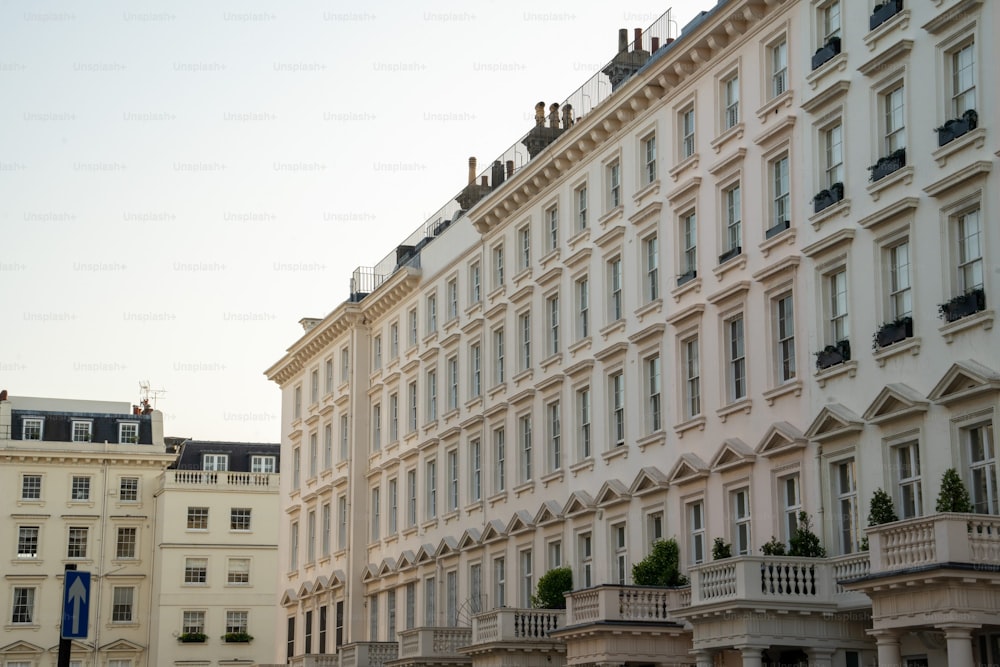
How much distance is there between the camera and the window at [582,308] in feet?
152

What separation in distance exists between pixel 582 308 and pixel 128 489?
59054mm

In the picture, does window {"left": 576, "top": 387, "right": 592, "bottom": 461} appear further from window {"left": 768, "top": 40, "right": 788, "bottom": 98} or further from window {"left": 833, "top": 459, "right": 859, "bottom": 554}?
window {"left": 833, "top": 459, "right": 859, "bottom": 554}

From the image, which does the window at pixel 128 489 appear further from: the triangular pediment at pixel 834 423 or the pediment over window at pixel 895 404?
the pediment over window at pixel 895 404

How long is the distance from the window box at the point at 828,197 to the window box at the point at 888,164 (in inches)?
46.9

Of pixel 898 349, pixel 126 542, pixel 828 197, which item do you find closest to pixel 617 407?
→ pixel 828 197

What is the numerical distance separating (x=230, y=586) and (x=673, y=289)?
60.4 meters

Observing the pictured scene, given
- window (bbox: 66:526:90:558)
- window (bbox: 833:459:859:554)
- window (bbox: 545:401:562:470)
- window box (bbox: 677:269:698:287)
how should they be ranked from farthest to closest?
window (bbox: 66:526:90:558) → window (bbox: 545:401:562:470) → window box (bbox: 677:269:698:287) → window (bbox: 833:459:859:554)

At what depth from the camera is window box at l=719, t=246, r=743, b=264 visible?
3831cm

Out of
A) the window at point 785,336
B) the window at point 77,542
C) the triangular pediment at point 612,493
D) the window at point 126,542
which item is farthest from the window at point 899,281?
the window at point 77,542

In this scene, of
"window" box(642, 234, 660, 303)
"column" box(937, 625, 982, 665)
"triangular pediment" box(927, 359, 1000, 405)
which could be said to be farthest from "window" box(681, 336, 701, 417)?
"column" box(937, 625, 982, 665)

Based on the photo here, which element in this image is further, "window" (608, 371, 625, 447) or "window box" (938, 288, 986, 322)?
"window" (608, 371, 625, 447)

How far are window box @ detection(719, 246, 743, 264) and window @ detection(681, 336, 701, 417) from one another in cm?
235

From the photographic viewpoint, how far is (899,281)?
32.5 meters

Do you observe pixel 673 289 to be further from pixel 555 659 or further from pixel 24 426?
pixel 24 426
